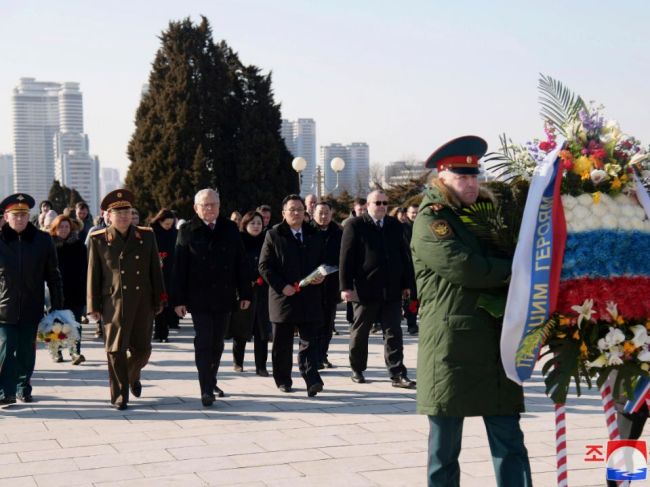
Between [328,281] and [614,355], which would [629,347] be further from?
[328,281]

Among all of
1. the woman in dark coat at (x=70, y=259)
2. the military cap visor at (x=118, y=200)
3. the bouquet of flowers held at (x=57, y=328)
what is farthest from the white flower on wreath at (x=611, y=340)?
the woman in dark coat at (x=70, y=259)

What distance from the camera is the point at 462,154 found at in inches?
193

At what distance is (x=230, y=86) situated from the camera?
164 feet

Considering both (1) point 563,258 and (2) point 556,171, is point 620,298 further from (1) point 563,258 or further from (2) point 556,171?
(2) point 556,171

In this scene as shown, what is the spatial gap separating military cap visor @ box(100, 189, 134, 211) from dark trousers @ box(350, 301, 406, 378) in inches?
101

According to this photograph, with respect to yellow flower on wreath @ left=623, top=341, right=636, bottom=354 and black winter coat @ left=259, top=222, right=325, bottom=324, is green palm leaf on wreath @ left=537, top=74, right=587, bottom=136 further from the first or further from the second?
black winter coat @ left=259, top=222, right=325, bottom=324

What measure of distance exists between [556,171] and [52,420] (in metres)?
5.42

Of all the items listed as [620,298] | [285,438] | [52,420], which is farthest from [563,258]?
[52,420]

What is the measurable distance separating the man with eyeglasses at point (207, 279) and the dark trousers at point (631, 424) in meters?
4.24

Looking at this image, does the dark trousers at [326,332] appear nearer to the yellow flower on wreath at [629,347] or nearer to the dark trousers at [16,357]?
the dark trousers at [16,357]

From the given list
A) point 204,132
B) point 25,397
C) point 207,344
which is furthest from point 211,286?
point 204,132

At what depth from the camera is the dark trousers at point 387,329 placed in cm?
937

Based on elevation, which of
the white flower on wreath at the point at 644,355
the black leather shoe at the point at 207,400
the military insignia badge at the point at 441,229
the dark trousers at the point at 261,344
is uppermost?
the military insignia badge at the point at 441,229

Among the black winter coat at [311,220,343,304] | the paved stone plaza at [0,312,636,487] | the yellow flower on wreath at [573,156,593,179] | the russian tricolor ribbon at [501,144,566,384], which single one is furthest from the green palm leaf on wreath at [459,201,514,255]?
the black winter coat at [311,220,343,304]
